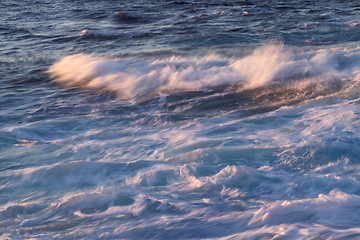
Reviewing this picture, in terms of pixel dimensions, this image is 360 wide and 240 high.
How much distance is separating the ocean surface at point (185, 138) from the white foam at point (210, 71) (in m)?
0.03

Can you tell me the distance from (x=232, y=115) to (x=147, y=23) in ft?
23.6

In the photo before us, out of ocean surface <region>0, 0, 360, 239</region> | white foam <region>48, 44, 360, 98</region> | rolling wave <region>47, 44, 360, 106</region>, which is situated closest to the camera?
ocean surface <region>0, 0, 360, 239</region>

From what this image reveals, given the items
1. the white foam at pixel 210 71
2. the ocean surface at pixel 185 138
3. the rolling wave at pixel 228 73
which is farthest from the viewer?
the white foam at pixel 210 71

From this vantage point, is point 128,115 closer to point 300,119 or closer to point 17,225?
point 300,119

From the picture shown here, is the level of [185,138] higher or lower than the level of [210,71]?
lower

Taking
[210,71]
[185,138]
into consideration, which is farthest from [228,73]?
[185,138]

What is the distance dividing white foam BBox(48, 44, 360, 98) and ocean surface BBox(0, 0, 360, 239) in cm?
3

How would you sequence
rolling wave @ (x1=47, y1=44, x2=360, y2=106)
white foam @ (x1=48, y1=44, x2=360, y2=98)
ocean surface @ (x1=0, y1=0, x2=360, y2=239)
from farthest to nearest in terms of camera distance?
white foam @ (x1=48, y1=44, x2=360, y2=98) < rolling wave @ (x1=47, y1=44, x2=360, y2=106) < ocean surface @ (x1=0, y1=0, x2=360, y2=239)

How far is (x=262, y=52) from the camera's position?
6809mm

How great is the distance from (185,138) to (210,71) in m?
2.48

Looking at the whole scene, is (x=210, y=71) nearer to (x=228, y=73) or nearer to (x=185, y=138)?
(x=228, y=73)

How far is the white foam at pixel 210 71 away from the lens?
17.8 ft

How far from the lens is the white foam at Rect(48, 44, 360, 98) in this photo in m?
5.42

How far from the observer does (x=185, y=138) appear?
12.3 feet
